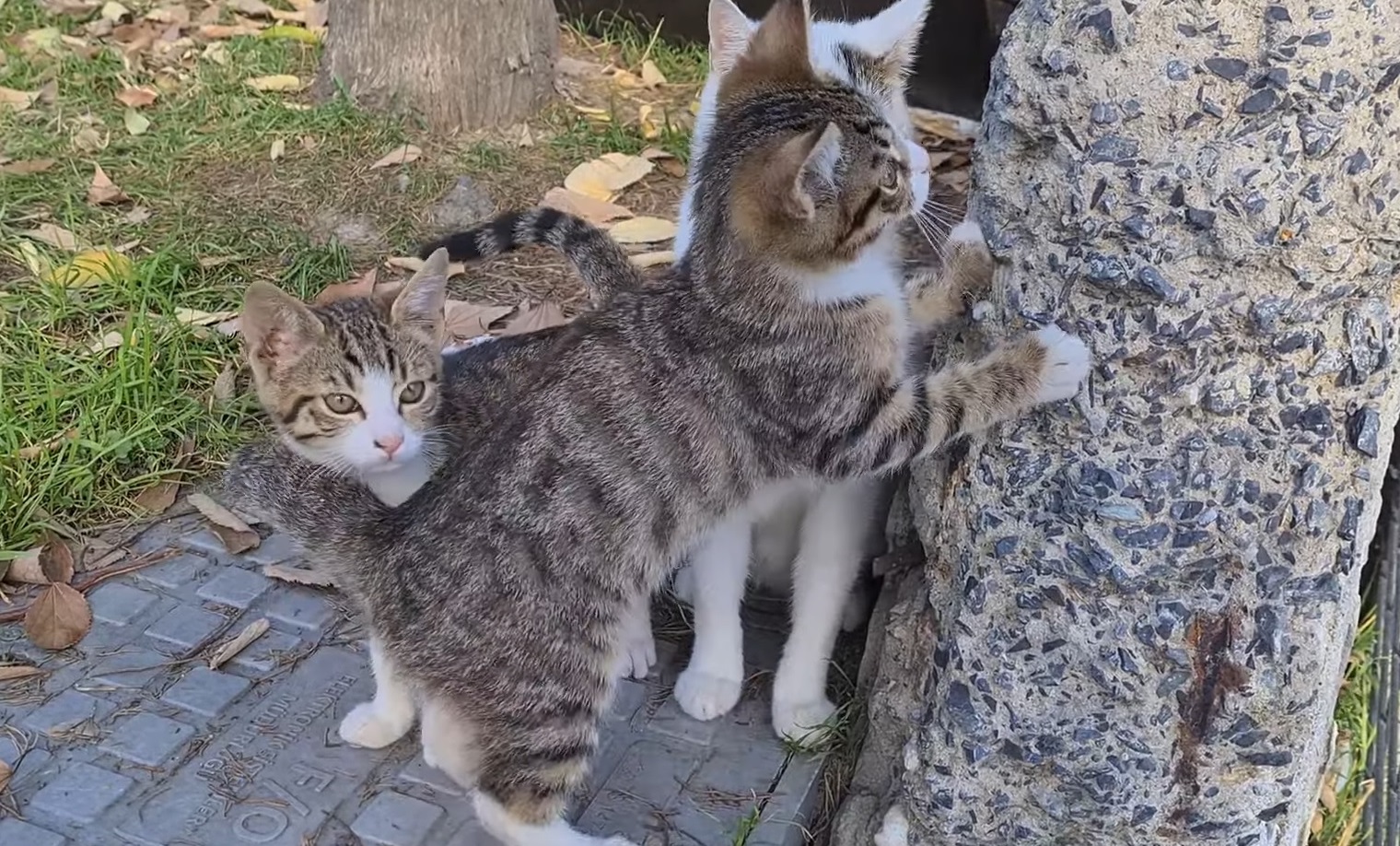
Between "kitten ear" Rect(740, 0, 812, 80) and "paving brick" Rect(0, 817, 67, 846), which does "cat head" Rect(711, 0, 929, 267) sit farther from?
"paving brick" Rect(0, 817, 67, 846)

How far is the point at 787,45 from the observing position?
95.7 inches

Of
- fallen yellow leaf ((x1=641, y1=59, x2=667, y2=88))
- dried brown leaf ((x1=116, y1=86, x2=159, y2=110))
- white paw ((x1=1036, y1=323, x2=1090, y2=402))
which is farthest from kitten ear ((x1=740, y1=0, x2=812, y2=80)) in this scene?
dried brown leaf ((x1=116, y1=86, x2=159, y2=110))

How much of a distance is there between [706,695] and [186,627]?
1.15 metres

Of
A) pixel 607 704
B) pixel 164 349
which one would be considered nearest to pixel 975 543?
pixel 607 704

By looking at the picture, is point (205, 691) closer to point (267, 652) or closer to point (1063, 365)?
point (267, 652)

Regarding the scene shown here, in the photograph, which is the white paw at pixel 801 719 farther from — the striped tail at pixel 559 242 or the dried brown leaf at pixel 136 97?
the dried brown leaf at pixel 136 97

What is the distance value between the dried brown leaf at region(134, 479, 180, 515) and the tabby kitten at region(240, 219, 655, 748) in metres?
0.54

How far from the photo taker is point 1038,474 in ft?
6.46

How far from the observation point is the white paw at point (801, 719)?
256cm

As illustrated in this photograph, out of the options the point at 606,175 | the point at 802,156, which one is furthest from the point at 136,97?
the point at 802,156

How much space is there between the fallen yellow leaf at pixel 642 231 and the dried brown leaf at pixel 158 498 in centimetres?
159

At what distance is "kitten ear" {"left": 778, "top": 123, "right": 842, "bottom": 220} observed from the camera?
2074mm

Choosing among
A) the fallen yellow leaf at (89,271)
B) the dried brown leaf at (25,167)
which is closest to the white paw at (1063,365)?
the fallen yellow leaf at (89,271)

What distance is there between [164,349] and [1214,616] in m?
2.71
